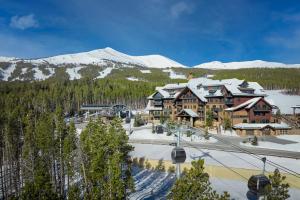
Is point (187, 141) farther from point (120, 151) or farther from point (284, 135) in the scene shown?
point (120, 151)

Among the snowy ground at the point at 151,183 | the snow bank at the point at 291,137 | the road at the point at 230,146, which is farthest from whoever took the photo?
the snow bank at the point at 291,137

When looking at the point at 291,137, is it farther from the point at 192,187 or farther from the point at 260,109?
the point at 192,187

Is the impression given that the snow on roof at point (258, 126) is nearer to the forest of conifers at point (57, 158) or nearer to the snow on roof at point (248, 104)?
the snow on roof at point (248, 104)

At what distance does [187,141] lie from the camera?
6562 cm

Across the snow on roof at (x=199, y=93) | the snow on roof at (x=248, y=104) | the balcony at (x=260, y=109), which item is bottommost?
the balcony at (x=260, y=109)

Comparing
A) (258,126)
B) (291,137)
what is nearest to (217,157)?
(258,126)

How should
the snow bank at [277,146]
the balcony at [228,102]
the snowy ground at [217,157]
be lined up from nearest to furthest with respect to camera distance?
1. the snowy ground at [217,157]
2. the snow bank at [277,146]
3. the balcony at [228,102]

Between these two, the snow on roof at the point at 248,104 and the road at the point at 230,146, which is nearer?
the road at the point at 230,146

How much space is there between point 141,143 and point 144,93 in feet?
340

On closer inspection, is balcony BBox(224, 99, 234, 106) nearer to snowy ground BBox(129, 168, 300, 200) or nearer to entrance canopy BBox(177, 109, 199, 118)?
entrance canopy BBox(177, 109, 199, 118)

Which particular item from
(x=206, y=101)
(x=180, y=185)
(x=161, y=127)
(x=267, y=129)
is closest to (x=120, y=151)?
(x=180, y=185)

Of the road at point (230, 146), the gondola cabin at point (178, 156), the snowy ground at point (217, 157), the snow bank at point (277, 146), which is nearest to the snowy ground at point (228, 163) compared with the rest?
the snowy ground at point (217, 157)

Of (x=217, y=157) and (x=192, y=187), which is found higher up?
(x=192, y=187)

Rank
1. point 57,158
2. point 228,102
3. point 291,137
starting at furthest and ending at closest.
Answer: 1. point 228,102
2. point 291,137
3. point 57,158
